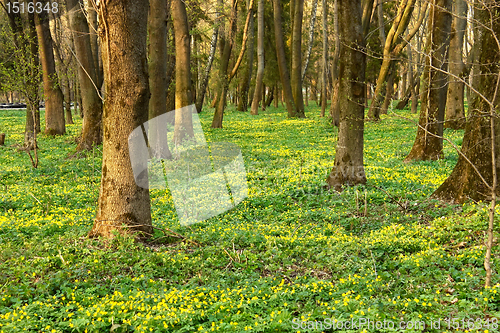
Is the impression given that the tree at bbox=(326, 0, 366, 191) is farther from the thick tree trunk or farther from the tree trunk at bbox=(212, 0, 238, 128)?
the thick tree trunk

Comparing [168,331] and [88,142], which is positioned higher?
[88,142]

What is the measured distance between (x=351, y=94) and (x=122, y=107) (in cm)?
470

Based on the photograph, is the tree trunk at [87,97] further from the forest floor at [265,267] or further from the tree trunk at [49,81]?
the forest floor at [265,267]

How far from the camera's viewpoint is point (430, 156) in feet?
36.5

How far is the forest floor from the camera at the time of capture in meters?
3.84

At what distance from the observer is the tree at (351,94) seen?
803 centimetres

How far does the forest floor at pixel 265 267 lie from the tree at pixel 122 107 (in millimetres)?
444

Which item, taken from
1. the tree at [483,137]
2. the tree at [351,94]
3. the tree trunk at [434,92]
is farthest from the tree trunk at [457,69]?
the tree at [483,137]

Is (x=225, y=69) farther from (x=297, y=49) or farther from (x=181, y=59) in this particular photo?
(x=297, y=49)

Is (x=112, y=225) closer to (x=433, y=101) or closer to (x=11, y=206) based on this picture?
(x=11, y=206)

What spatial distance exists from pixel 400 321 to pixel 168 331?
2.17m

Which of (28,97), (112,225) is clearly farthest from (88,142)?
(112,225)

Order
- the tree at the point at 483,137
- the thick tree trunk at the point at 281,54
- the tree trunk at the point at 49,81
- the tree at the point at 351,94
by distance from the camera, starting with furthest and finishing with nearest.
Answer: the thick tree trunk at the point at 281,54
the tree trunk at the point at 49,81
the tree at the point at 351,94
the tree at the point at 483,137

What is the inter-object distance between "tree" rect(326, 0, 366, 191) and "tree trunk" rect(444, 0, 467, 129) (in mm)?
4557
